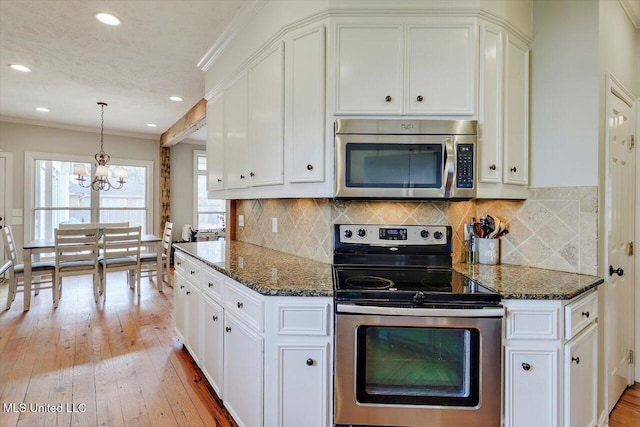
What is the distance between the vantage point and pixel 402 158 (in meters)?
1.76

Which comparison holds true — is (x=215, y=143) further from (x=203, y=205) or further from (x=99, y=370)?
(x=203, y=205)

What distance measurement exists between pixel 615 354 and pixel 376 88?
89.4 inches

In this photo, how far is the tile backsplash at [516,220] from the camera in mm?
1808

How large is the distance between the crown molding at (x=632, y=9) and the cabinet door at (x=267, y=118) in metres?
2.17

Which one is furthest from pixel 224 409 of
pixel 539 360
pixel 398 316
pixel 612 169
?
pixel 612 169

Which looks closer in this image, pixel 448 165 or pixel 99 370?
pixel 448 165

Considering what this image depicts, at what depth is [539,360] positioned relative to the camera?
1.44m

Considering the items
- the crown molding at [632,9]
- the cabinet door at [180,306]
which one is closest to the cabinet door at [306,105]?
the cabinet door at [180,306]

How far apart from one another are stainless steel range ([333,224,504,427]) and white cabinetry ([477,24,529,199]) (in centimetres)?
72

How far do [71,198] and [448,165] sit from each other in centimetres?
637

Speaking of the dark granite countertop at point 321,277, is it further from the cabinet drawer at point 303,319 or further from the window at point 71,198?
the window at point 71,198

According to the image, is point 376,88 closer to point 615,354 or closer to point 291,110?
point 291,110

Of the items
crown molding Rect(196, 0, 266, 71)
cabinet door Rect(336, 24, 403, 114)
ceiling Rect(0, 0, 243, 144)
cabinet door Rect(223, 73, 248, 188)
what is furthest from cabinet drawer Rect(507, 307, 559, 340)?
ceiling Rect(0, 0, 243, 144)

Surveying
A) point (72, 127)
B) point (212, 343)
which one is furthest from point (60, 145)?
point (212, 343)
